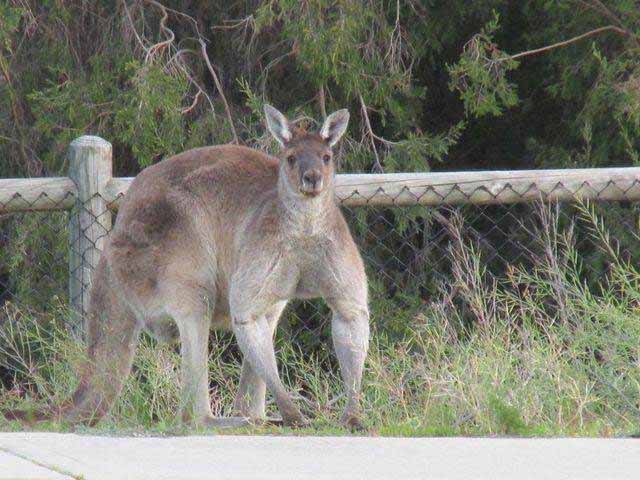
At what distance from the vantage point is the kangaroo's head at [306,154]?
5.45 meters

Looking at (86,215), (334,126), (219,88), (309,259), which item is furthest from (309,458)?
(219,88)

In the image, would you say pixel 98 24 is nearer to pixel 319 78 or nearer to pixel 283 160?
pixel 319 78

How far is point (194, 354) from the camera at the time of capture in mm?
5527

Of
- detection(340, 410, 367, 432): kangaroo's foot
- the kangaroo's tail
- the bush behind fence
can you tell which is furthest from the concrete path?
the bush behind fence

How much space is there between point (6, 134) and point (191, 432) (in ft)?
20.9

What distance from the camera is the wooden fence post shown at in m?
6.42

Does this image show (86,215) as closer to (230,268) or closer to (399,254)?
(230,268)

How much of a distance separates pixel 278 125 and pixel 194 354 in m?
1.12

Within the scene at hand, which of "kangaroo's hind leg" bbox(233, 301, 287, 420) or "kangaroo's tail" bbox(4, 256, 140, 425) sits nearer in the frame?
"kangaroo's tail" bbox(4, 256, 140, 425)

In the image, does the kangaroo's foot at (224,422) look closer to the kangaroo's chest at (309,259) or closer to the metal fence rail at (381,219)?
the kangaroo's chest at (309,259)

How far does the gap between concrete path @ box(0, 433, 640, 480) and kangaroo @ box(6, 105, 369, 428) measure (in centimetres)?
93

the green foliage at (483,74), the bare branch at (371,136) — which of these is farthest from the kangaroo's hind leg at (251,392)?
the green foliage at (483,74)

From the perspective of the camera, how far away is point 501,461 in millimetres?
3814

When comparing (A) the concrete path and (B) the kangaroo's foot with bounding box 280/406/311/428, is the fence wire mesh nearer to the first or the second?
A: (B) the kangaroo's foot with bounding box 280/406/311/428
